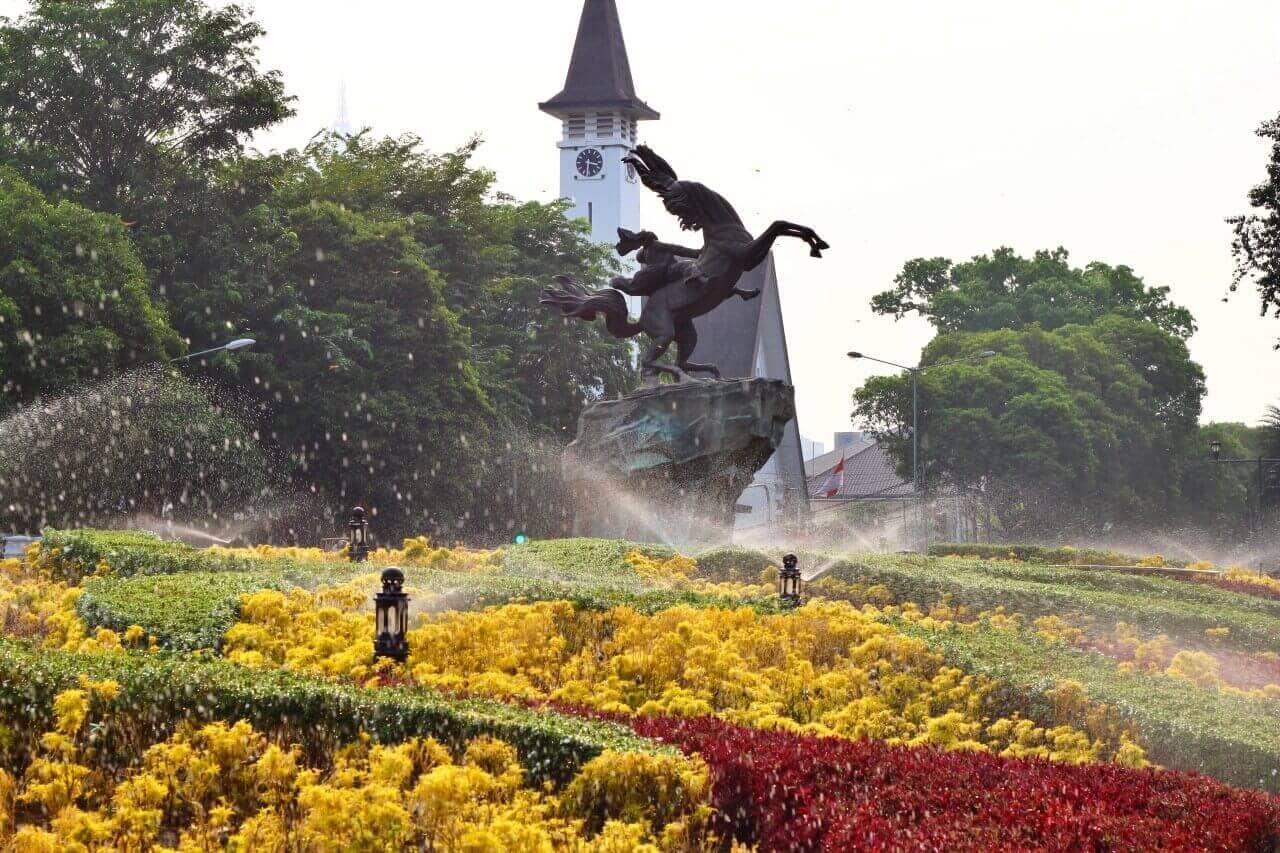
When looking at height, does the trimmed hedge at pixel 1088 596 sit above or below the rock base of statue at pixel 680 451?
below

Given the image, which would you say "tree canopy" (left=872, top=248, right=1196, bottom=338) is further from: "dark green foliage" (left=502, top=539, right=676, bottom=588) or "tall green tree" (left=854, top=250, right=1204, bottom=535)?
"dark green foliage" (left=502, top=539, right=676, bottom=588)

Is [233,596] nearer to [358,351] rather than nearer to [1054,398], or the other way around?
[358,351]

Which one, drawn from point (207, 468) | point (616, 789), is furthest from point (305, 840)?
point (207, 468)

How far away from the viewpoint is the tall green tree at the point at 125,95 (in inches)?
1249

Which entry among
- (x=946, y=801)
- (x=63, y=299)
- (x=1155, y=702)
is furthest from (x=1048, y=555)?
(x=946, y=801)

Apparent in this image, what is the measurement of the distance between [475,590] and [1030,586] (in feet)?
19.9

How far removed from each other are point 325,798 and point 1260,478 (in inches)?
2188

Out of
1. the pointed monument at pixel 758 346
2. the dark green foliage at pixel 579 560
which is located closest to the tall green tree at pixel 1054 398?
the pointed monument at pixel 758 346

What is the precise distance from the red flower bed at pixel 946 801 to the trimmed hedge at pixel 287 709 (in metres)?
0.60

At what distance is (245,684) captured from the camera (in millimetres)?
7555

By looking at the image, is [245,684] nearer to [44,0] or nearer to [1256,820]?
[1256,820]

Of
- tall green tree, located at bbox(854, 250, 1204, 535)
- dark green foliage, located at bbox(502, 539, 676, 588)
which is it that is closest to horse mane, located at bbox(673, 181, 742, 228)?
dark green foliage, located at bbox(502, 539, 676, 588)

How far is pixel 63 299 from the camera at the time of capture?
92.3 ft

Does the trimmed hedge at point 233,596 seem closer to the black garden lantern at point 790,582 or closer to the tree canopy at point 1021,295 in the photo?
Result: the black garden lantern at point 790,582
